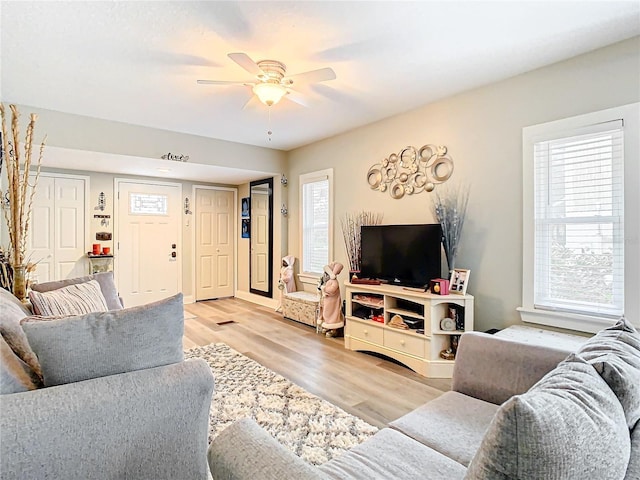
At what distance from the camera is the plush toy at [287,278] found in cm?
517

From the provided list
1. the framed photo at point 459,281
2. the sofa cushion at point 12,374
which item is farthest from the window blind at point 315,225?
the sofa cushion at point 12,374

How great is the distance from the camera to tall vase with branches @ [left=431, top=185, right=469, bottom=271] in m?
3.23

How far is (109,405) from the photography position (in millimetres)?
1094

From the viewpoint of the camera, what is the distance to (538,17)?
6.89 feet

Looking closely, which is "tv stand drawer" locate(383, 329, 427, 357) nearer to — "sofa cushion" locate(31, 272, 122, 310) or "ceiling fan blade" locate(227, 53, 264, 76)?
"sofa cushion" locate(31, 272, 122, 310)

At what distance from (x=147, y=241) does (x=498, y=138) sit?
211 inches

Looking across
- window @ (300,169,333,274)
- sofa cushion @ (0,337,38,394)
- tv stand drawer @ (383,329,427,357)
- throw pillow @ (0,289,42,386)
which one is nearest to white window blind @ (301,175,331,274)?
window @ (300,169,333,274)

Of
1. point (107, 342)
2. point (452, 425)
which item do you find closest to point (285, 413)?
point (452, 425)

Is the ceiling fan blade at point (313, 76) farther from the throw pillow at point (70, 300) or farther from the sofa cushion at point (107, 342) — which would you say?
the throw pillow at point (70, 300)

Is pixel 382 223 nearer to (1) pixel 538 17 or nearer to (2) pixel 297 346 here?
(2) pixel 297 346

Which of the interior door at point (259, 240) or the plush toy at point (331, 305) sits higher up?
the interior door at point (259, 240)

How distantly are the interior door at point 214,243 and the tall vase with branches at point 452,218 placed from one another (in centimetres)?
444

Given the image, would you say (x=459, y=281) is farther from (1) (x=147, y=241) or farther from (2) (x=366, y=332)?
(1) (x=147, y=241)

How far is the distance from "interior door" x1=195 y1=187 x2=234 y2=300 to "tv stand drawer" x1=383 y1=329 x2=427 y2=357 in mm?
4089
